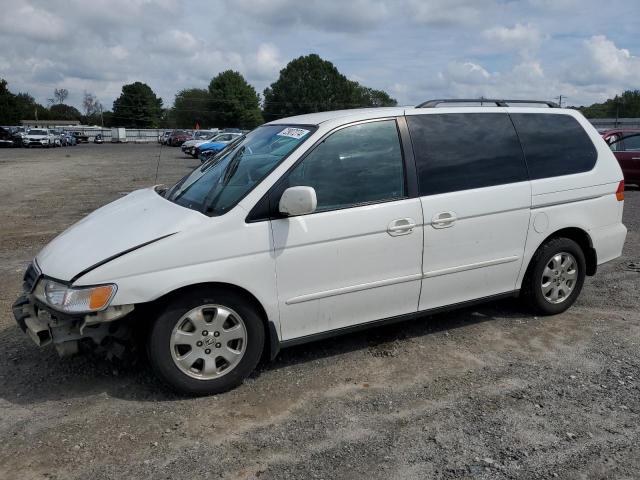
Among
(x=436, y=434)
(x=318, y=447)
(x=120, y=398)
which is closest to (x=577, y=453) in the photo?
(x=436, y=434)

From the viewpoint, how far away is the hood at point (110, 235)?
3.47m

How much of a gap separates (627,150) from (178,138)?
41351mm

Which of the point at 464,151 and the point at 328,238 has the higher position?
the point at 464,151

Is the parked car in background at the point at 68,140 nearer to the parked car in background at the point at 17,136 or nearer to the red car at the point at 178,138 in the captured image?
the parked car in background at the point at 17,136

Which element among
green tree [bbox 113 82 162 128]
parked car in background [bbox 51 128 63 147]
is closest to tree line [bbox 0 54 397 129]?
green tree [bbox 113 82 162 128]

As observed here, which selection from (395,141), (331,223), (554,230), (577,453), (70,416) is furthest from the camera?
(554,230)

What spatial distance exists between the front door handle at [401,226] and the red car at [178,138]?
47185mm

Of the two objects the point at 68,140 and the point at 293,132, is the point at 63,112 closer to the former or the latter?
the point at 68,140

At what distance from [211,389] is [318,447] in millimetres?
897

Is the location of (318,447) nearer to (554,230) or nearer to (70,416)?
(70,416)

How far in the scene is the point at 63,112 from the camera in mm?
127188

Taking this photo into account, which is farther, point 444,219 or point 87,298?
point 444,219

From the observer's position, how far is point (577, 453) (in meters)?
3.04

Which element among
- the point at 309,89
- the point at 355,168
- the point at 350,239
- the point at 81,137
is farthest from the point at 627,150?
the point at 309,89
